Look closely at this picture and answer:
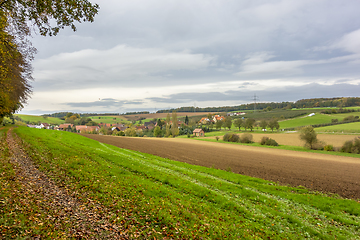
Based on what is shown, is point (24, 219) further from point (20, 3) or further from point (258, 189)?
point (258, 189)

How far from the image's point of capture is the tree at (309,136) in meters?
46.1

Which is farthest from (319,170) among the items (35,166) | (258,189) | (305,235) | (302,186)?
(35,166)

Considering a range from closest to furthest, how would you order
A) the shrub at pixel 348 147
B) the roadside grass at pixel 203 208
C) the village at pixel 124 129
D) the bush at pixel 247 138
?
the roadside grass at pixel 203 208 < the shrub at pixel 348 147 < the bush at pixel 247 138 < the village at pixel 124 129

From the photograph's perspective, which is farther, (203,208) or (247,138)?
(247,138)

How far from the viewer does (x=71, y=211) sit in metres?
7.66

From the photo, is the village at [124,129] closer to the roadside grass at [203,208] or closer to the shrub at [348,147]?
the shrub at [348,147]

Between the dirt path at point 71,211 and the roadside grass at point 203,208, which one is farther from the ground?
the dirt path at point 71,211

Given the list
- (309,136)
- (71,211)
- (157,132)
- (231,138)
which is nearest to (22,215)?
(71,211)

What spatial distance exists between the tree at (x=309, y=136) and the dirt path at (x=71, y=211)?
171 ft

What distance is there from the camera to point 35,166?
13578 mm

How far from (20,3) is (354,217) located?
2248 cm

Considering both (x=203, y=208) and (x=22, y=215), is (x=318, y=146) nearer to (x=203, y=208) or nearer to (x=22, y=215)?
(x=203, y=208)

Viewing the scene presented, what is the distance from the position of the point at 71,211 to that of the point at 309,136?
53584 mm

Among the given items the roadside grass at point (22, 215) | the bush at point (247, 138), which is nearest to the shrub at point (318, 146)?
the bush at point (247, 138)
